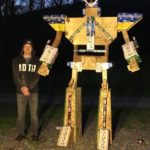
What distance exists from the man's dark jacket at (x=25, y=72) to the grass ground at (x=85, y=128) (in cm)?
105

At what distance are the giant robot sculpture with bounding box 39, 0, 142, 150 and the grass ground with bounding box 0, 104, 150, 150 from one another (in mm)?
330

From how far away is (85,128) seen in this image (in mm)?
12164

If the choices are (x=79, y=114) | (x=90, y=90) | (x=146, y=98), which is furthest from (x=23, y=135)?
(x=90, y=90)

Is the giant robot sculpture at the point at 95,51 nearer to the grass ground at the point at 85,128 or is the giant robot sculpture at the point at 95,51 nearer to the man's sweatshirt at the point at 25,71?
the man's sweatshirt at the point at 25,71

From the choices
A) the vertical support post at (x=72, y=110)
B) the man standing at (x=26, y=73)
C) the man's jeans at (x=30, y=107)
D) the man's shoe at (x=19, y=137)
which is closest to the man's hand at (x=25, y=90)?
the man standing at (x=26, y=73)

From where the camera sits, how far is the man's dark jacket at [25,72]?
34.4 ft

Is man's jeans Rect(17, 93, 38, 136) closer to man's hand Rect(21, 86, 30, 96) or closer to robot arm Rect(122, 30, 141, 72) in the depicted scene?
man's hand Rect(21, 86, 30, 96)

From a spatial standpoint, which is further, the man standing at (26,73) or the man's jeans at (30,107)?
the man's jeans at (30,107)

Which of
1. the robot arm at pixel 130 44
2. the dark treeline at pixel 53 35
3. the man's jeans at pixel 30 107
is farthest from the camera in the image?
the dark treeline at pixel 53 35

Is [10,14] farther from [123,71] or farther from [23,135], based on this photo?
[23,135]

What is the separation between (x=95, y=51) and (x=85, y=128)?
7.41ft

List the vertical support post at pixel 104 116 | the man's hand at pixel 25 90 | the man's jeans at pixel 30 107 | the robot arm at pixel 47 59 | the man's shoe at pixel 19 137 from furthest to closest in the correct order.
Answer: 1. the man's shoe at pixel 19 137
2. the man's jeans at pixel 30 107
3. the robot arm at pixel 47 59
4. the man's hand at pixel 25 90
5. the vertical support post at pixel 104 116

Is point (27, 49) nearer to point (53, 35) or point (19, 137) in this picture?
point (19, 137)

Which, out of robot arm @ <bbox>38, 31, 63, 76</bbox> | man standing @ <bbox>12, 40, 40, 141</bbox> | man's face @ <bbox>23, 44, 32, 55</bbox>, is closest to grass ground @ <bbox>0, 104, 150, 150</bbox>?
man standing @ <bbox>12, 40, 40, 141</bbox>
